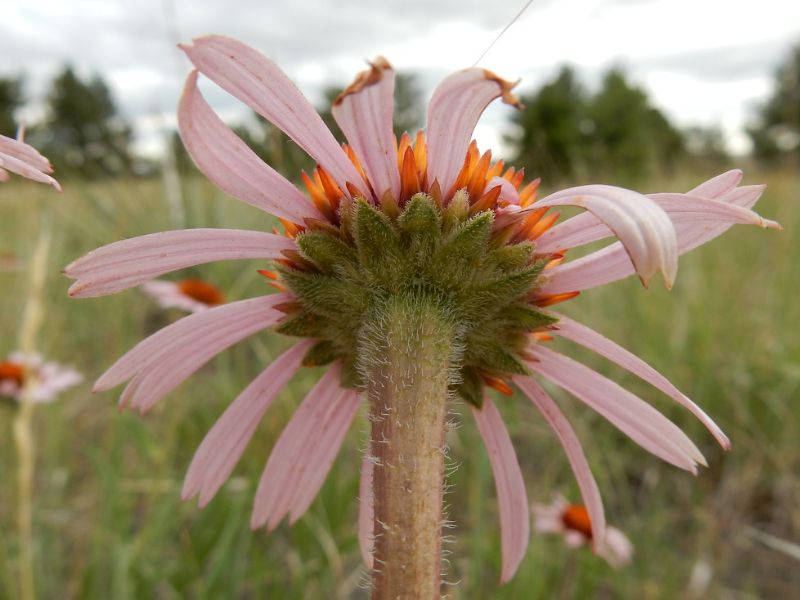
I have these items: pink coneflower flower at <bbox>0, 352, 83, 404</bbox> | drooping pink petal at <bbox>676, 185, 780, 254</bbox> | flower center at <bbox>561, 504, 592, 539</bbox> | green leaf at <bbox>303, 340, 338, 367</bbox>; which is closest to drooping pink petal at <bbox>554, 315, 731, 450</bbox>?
drooping pink petal at <bbox>676, 185, 780, 254</bbox>

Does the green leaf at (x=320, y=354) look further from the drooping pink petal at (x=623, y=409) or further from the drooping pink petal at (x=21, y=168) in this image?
the drooping pink petal at (x=21, y=168)

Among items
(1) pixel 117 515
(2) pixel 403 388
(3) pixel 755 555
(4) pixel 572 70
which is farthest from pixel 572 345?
(4) pixel 572 70

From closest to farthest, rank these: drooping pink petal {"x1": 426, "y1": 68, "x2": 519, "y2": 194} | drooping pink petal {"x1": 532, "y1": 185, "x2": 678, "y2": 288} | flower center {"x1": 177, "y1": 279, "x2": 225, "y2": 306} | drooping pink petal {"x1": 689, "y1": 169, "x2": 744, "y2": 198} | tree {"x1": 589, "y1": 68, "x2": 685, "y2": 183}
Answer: drooping pink petal {"x1": 532, "y1": 185, "x2": 678, "y2": 288} < drooping pink petal {"x1": 426, "y1": 68, "x2": 519, "y2": 194} < drooping pink petal {"x1": 689, "y1": 169, "x2": 744, "y2": 198} < flower center {"x1": 177, "y1": 279, "x2": 225, "y2": 306} < tree {"x1": 589, "y1": 68, "x2": 685, "y2": 183}

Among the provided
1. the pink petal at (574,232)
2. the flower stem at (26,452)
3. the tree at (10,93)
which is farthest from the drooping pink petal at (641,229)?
the tree at (10,93)

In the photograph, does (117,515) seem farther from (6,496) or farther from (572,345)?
(572,345)

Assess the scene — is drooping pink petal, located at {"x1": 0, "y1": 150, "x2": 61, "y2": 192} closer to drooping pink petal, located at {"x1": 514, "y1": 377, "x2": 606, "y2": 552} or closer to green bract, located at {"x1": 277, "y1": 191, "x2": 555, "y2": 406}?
green bract, located at {"x1": 277, "y1": 191, "x2": 555, "y2": 406}
